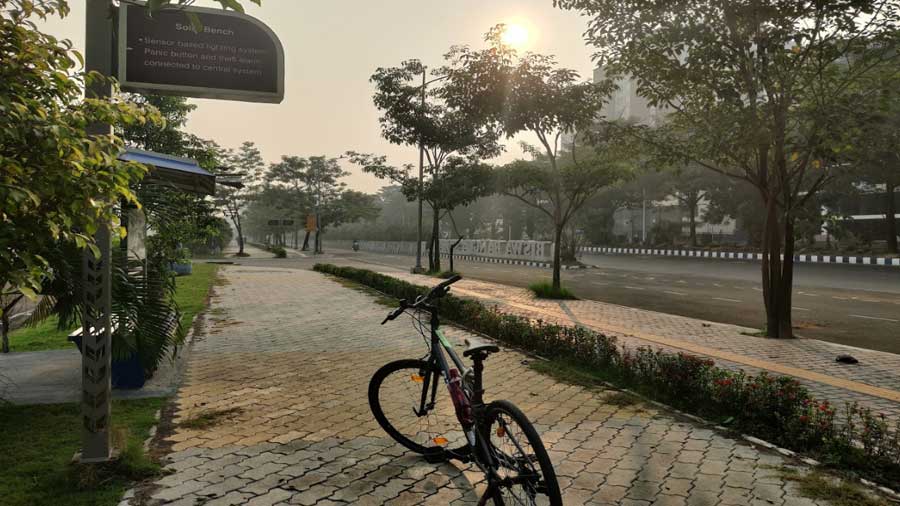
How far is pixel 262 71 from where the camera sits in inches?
163

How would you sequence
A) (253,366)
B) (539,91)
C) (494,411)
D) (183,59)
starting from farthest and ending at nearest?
(539,91), (253,366), (183,59), (494,411)

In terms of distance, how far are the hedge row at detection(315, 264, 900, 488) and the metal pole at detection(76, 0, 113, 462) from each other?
171 inches

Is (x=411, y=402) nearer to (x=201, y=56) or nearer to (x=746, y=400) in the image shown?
(x=746, y=400)

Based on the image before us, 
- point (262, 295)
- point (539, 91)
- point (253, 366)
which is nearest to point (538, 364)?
point (253, 366)

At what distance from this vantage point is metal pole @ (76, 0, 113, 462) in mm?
3373

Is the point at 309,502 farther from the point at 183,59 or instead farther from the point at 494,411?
the point at 183,59

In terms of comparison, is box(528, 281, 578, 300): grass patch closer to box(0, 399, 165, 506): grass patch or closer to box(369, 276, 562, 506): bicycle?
box(369, 276, 562, 506): bicycle

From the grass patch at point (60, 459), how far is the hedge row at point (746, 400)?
4098mm

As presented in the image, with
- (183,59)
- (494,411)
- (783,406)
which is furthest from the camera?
(783,406)

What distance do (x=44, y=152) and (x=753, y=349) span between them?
26.3ft

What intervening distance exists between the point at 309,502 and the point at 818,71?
874 centimetres

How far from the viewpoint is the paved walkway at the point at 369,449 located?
132 inches

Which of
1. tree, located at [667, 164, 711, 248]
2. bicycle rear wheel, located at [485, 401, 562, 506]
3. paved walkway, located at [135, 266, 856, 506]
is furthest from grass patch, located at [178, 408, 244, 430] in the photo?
tree, located at [667, 164, 711, 248]

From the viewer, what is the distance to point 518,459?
2.89 metres
